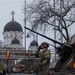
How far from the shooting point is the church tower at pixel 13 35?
10649 centimetres

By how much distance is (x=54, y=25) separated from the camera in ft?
95.9

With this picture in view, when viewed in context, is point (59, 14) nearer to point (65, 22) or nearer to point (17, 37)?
point (65, 22)

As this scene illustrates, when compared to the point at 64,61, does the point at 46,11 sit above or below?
above

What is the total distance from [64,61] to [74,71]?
80cm

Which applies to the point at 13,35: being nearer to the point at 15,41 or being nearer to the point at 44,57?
the point at 15,41

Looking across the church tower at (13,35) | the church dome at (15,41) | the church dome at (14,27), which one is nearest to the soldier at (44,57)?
the church tower at (13,35)

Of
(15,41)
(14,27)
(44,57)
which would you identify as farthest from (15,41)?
(44,57)

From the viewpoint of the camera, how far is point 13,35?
112188mm

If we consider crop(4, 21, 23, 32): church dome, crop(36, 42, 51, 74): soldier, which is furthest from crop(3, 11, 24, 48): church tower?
crop(36, 42, 51, 74): soldier

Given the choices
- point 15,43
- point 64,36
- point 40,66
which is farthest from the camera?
point 15,43

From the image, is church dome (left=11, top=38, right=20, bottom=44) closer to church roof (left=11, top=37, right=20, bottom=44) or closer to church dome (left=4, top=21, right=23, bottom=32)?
church roof (left=11, top=37, right=20, bottom=44)

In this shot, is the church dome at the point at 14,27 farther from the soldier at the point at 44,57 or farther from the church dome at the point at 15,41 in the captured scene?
the soldier at the point at 44,57

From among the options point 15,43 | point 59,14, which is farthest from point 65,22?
point 15,43

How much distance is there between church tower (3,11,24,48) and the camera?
106m
